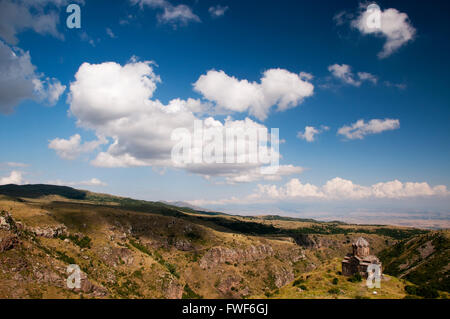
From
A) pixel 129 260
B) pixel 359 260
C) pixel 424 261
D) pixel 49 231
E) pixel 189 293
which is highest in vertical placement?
pixel 359 260

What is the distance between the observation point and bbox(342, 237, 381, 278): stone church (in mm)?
62375

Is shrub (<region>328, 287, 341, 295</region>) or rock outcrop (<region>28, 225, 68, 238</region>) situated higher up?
shrub (<region>328, 287, 341, 295</region>)

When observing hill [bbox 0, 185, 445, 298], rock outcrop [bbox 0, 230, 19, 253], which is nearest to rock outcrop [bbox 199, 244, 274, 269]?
hill [bbox 0, 185, 445, 298]

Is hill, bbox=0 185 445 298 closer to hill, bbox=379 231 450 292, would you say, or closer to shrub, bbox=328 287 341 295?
shrub, bbox=328 287 341 295

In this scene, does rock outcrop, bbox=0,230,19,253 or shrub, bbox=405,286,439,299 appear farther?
rock outcrop, bbox=0,230,19,253

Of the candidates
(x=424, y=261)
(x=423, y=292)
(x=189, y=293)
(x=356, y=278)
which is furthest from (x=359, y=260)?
(x=189, y=293)

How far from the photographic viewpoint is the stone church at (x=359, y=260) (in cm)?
6238

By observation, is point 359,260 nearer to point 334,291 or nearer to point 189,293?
point 334,291

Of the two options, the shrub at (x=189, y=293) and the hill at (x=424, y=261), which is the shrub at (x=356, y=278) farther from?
the shrub at (x=189, y=293)

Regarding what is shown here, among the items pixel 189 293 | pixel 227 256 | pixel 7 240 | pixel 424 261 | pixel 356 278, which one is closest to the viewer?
pixel 356 278

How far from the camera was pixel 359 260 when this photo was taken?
2496 inches
